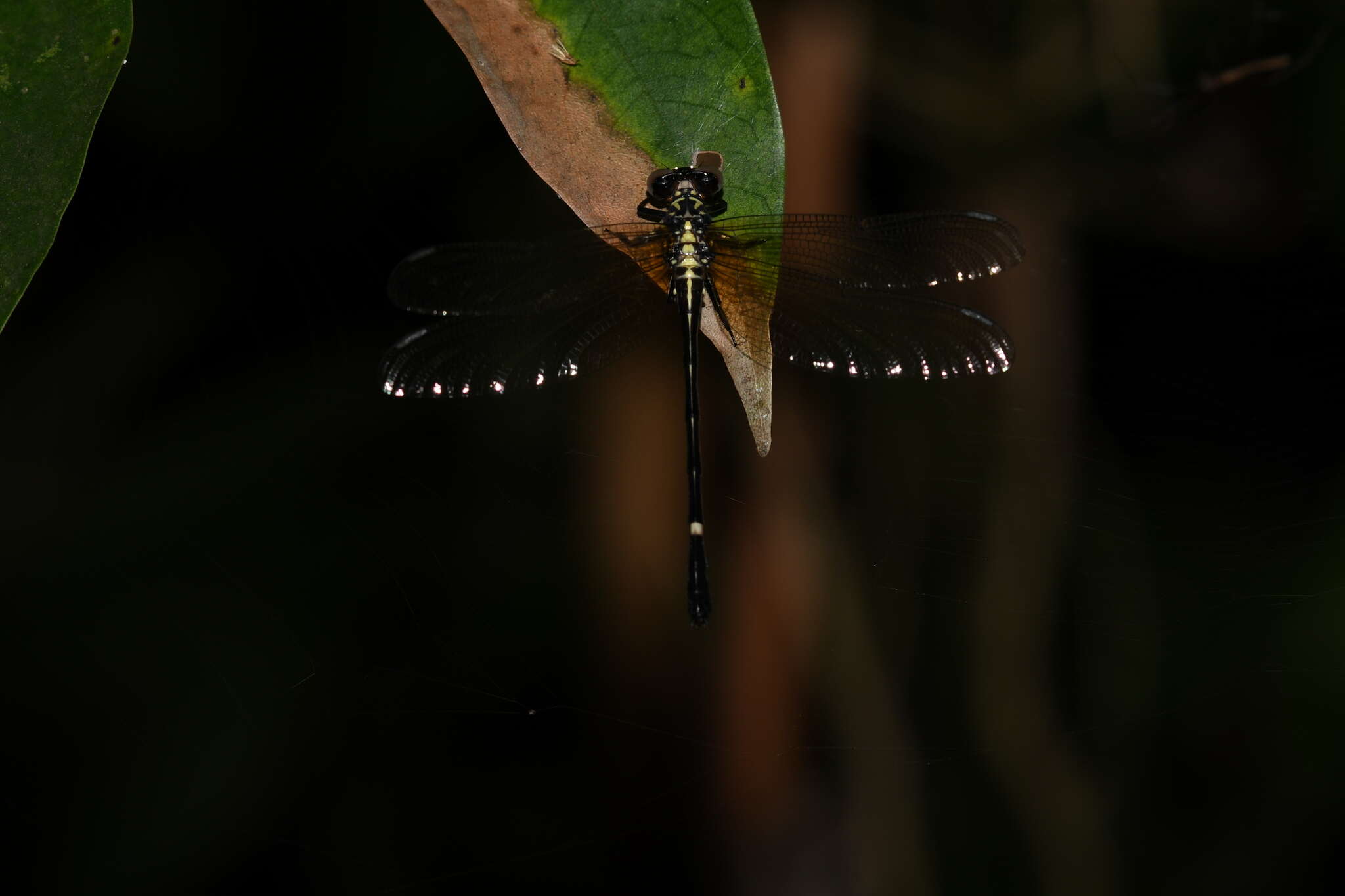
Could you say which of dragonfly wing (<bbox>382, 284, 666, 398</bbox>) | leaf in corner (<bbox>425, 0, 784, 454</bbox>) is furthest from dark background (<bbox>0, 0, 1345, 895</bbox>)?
leaf in corner (<bbox>425, 0, 784, 454</bbox>)

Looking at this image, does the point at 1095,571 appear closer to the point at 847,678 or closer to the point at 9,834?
the point at 847,678

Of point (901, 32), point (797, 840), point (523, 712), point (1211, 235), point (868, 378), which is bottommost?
point (797, 840)

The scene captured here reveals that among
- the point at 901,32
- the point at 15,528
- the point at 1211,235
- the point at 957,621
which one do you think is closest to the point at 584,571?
the point at 957,621

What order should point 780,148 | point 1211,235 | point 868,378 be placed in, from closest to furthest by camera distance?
point 780,148 < point 868,378 < point 1211,235

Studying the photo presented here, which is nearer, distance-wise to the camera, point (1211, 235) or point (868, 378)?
point (868, 378)

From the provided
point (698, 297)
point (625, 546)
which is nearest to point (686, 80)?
point (698, 297)

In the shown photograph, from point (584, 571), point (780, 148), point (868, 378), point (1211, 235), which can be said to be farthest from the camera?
point (1211, 235)

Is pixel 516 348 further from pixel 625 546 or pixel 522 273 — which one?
pixel 625 546
